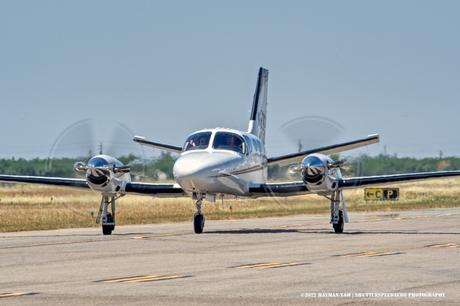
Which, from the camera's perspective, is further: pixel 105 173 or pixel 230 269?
pixel 105 173

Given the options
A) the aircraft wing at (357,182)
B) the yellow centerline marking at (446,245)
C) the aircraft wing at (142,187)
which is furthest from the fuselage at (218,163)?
the yellow centerline marking at (446,245)

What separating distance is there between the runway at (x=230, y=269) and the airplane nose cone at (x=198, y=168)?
1707 mm

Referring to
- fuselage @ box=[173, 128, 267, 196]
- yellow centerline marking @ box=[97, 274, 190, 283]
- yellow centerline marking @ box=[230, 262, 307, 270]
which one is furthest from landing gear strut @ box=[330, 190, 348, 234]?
yellow centerline marking @ box=[97, 274, 190, 283]

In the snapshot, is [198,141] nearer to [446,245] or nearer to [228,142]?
[228,142]

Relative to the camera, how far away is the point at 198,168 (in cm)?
3206

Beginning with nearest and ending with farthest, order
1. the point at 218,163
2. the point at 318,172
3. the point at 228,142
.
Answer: the point at 318,172 < the point at 218,163 < the point at 228,142

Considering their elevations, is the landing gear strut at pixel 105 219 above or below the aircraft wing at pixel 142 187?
below

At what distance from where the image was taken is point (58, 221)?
4688 centimetres

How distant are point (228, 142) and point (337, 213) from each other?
443 cm

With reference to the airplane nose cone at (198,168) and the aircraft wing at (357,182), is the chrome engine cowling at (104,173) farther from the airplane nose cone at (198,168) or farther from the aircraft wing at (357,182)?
the aircraft wing at (357,182)

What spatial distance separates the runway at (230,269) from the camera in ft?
50.1

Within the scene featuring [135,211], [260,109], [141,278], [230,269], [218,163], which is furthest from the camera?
[135,211]

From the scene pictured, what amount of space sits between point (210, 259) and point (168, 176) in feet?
61.7

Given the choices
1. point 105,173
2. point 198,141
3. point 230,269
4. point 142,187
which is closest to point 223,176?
point 198,141
